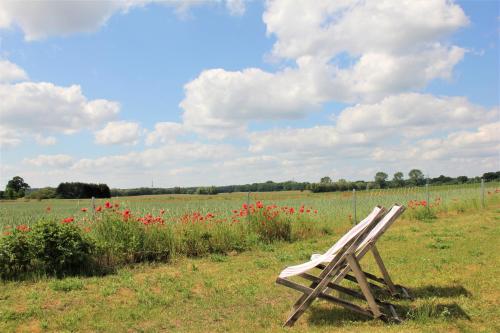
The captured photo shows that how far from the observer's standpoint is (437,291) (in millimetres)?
5770

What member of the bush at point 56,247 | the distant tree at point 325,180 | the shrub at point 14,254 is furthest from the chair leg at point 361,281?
the distant tree at point 325,180

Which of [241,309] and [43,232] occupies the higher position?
[43,232]

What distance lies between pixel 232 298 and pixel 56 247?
3.24m

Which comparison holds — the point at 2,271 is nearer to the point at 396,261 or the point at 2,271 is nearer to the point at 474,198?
the point at 396,261

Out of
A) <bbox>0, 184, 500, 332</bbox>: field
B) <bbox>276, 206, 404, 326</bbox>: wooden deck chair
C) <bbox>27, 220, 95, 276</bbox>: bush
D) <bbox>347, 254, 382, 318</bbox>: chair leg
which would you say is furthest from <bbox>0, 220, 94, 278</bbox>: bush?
<bbox>347, 254, 382, 318</bbox>: chair leg

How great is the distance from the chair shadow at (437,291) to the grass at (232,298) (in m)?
0.01

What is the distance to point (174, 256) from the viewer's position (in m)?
8.80

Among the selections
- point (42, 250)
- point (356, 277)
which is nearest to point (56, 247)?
point (42, 250)

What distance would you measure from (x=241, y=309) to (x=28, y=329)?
2.47 metres

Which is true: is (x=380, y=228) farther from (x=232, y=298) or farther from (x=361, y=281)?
(x=232, y=298)

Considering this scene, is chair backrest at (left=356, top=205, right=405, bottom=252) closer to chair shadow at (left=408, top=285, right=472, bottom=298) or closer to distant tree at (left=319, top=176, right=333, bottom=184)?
chair shadow at (left=408, top=285, right=472, bottom=298)

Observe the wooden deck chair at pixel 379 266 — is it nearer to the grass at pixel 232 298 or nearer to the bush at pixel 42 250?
the grass at pixel 232 298

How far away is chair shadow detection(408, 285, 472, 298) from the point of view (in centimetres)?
558

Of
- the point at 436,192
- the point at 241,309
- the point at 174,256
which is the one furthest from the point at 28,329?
the point at 436,192
